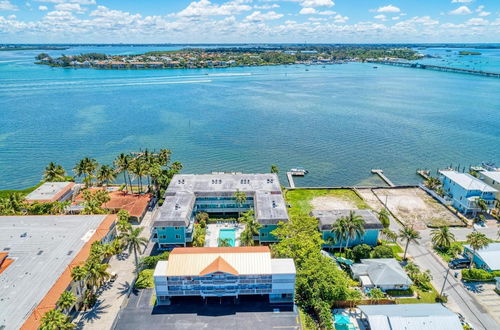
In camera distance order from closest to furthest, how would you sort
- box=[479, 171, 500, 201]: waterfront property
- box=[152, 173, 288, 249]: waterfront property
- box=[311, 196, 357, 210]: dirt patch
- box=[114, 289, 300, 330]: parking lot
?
box=[114, 289, 300, 330]: parking lot
box=[152, 173, 288, 249]: waterfront property
box=[479, 171, 500, 201]: waterfront property
box=[311, 196, 357, 210]: dirt patch

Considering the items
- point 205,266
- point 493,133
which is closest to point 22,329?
point 205,266

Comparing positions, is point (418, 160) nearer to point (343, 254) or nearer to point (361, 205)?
point (361, 205)

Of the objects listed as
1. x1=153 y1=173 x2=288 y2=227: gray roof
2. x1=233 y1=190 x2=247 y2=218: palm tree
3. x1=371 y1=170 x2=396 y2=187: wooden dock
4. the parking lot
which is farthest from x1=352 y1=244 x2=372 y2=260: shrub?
x1=371 y1=170 x2=396 y2=187: wooden dock

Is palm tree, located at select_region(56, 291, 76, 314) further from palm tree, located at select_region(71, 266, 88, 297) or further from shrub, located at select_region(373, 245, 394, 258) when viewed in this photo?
shrub, located at select_region(373, 245, 394, 258)

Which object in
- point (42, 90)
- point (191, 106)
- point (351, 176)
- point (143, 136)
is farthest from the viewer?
point (42, 90)

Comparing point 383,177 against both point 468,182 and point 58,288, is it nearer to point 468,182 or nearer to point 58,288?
point 468,182

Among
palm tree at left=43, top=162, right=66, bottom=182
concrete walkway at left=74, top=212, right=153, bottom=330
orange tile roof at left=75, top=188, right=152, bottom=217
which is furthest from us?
palm tree at left=43, top=162, right=66, bottom=182
